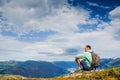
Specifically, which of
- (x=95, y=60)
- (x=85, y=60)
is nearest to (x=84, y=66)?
(x=85, y=60)

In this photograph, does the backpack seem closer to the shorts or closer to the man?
the man

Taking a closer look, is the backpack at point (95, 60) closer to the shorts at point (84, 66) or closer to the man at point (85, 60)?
the man at point (85, 60)

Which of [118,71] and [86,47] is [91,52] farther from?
[118,71]

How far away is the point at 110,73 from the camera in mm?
15883

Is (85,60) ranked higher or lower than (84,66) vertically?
higher

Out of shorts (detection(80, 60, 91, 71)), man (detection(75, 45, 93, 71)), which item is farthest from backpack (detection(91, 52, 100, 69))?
shorts (detection(80, 60, 91, 71))

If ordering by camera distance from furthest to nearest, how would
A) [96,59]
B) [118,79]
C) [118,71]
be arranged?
[96,59]
[118,71]
[118,79]

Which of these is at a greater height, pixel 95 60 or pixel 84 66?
pixel 95 60

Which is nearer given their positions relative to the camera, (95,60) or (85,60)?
(95,60)

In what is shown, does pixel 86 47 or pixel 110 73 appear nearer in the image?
pixel 110 73

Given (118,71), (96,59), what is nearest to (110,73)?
(118,71)

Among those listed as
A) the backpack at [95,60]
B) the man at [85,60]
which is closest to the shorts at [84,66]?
the man at [85,60]

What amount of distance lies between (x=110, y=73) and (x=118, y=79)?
1773 mm

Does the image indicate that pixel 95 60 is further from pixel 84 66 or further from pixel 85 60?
pixel 84 66
